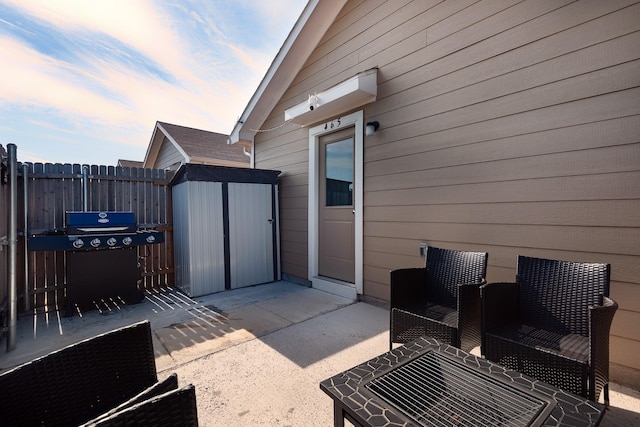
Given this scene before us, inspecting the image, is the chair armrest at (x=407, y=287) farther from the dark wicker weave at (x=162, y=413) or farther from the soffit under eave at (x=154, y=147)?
the soffit under eave at (x=154, y=147)

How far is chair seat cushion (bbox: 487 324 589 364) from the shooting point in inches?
63.2

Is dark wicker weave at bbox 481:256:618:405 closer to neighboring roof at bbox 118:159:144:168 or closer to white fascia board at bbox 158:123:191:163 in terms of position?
white fascia board at bbox 158:123:191:163

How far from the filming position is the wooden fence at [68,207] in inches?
144

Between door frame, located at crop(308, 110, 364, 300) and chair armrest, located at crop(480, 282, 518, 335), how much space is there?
1.99 metres

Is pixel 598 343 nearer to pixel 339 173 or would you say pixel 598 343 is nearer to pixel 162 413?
pixel 162 413

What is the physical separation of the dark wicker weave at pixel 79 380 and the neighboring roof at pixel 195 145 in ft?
27.3

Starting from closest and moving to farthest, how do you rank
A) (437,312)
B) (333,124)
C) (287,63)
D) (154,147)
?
(437,312)
(333,124)
(287,63)
(154,147)

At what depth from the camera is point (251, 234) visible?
4770 millimetres

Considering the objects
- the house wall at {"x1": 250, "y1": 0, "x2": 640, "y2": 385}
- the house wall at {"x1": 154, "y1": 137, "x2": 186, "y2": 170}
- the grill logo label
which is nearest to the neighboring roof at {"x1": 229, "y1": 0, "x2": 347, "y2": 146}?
the house wall at {"x1": 250, "y1": 0, "x2": 640, "y2": 385}

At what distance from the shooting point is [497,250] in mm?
2697

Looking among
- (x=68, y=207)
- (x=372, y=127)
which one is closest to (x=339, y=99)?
(x=372, y=127)

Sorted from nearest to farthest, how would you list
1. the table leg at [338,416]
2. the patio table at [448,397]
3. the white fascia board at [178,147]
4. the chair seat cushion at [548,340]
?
the patio table at [448,397] < the table leg at [338,416] < the chair seat cushion at [548,340] < the white fascia board at [178,147]

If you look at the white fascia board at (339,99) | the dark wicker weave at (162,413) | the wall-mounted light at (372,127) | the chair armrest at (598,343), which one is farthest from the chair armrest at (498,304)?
the white fascia board at (339,99)

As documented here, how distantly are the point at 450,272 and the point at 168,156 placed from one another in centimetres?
1042
